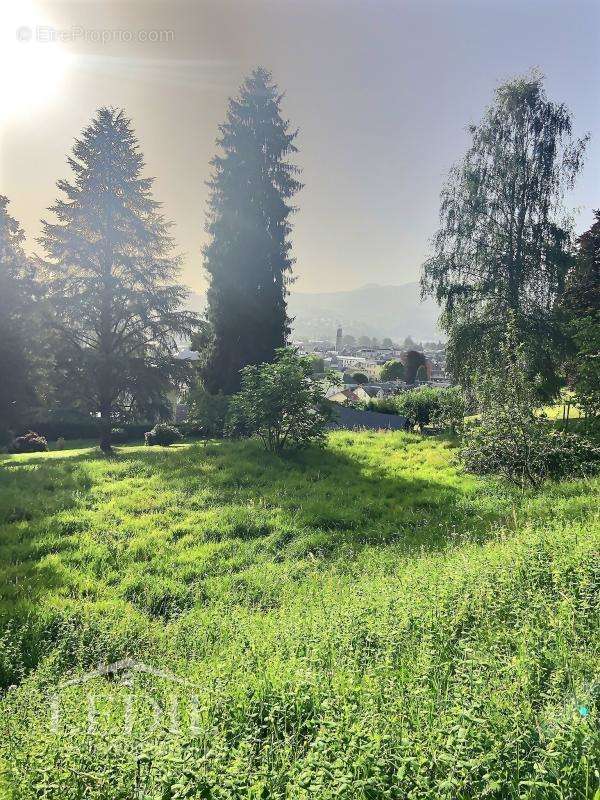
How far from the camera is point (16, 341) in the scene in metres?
23.5

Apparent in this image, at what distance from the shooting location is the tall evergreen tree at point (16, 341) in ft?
76.6

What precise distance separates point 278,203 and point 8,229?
16.5m

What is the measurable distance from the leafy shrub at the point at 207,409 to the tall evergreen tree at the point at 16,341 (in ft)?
29.9

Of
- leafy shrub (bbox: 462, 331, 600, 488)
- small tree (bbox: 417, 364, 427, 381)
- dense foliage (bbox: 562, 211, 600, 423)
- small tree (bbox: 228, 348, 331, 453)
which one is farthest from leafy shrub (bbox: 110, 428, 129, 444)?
small tree (bbox: 417, 364, 427, 381)

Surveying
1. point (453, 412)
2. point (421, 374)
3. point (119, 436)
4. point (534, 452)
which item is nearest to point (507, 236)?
point (453, 412)

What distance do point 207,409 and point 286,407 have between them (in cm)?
913

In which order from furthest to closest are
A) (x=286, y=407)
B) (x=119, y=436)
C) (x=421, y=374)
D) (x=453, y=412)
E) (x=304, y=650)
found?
1. (x=421, y=374)
2. (x=119, y=436)
3. (x=453, y=412)
4. (x=286, y=407)
5. (x=304, y=650)

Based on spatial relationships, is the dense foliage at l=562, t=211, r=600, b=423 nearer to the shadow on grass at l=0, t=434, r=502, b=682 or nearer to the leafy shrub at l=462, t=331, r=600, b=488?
the leafy shrub at l=462, t=331, r=600, b=488

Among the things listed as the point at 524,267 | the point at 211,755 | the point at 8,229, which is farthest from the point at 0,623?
the point at 8,229

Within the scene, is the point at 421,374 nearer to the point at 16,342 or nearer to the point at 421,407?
the point at 421,407

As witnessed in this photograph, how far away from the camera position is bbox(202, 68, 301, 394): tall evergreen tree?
1015 inches

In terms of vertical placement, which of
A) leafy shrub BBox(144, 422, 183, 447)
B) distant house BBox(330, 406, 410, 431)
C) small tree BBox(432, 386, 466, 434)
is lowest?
leafy shrub BBox(144, 422, 183, 447)

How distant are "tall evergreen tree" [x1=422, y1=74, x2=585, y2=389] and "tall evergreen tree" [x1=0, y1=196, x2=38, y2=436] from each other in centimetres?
2120

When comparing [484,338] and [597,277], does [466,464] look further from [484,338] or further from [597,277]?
[597,277]
